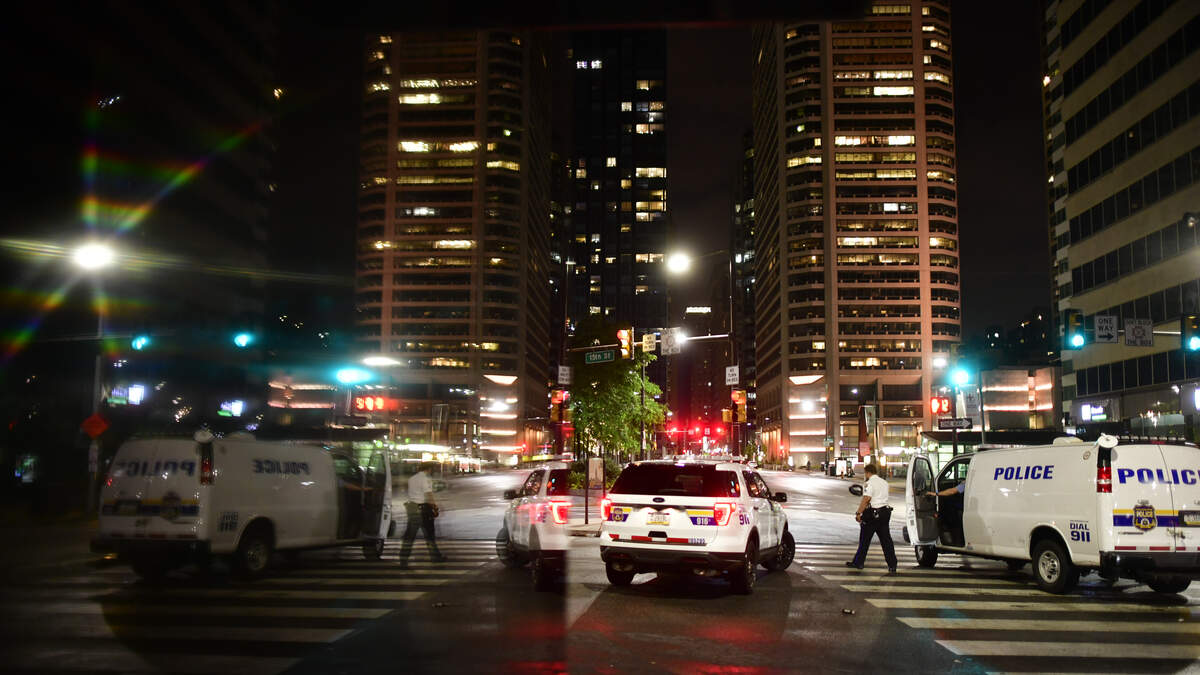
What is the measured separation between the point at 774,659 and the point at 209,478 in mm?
9004

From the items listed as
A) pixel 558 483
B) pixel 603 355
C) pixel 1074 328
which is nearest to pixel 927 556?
pixel 558 483

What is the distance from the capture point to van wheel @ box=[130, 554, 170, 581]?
13.1 metres

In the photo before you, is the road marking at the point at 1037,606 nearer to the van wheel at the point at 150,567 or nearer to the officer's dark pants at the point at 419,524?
the officer's dark pants at the point at 419,524

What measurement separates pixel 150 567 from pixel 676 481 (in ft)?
27.5

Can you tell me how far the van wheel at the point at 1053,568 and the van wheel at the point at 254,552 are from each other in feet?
39.9

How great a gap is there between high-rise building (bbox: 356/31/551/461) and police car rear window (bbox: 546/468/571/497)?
391 feet

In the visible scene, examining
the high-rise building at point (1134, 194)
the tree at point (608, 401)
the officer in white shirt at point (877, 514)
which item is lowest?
the officer in white shirt at point (877, 514)

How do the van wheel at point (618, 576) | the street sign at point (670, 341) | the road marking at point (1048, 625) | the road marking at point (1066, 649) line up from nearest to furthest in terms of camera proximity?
the road marking at point (1066, 649)
the road marking at point (1048, 625)
the van wheel at point (618, 576)
the street sign at point (670, 341)

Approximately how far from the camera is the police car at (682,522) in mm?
11859

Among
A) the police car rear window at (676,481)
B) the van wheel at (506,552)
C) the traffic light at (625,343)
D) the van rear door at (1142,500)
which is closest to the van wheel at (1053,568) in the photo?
the van rear door at (1142,500)

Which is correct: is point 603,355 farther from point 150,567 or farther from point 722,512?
point 150,567

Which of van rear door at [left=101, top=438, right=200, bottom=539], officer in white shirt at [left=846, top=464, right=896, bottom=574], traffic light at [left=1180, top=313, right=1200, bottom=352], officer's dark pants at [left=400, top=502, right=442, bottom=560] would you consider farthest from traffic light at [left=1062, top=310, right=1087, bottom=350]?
van rear door at [left=101, top=438, right=200, bottom=539]

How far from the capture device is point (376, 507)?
17.4 meters

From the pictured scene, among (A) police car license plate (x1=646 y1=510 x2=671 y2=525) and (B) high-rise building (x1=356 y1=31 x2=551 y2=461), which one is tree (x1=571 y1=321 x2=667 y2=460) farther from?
(B) high-rise building (x1=356 y1=31 x2=551 y2=461)
